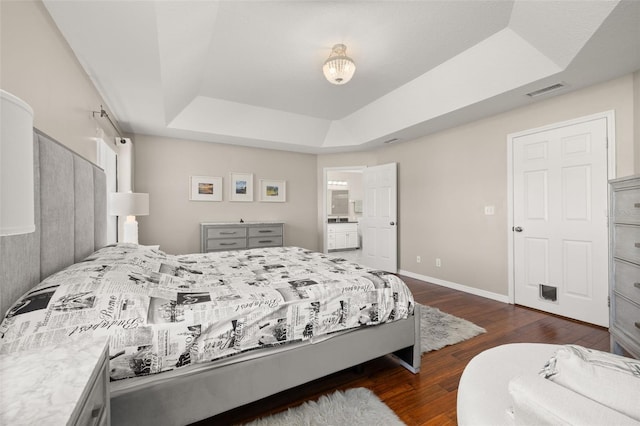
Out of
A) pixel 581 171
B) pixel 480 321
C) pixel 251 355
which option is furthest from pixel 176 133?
pixel 581 171

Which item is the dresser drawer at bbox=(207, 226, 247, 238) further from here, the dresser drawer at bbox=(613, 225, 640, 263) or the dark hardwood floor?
the dresser drawer at bbox=(613, 225, 640, 263)

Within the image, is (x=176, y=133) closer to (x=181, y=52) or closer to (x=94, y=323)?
(x=181, y=52)

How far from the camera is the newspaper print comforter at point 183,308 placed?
1.13m

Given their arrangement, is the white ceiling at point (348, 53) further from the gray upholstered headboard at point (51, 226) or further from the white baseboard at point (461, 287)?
the white baseboard at point (461, 287)

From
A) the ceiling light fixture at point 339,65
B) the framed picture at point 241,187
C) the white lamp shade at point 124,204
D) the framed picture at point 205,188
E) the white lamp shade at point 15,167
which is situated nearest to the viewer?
the white lamp shade at point 15,167

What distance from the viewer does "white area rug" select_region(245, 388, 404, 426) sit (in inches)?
60.1

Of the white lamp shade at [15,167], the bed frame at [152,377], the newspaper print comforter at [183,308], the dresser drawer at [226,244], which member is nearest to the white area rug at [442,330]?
the bed frame at [152,377]

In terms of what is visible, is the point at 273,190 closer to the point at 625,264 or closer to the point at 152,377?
the point at 152,377

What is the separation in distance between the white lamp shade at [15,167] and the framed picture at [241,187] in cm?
448

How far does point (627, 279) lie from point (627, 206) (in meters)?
0.49

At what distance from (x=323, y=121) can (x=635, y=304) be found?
14.0ft

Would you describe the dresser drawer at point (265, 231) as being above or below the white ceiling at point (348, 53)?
below

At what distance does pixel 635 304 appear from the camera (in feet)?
5.92

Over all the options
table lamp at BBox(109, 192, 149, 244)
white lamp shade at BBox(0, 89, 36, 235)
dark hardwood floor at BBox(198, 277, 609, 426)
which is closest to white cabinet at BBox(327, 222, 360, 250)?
dark hardwood floor at BBox(198, 277, 609, 426)
